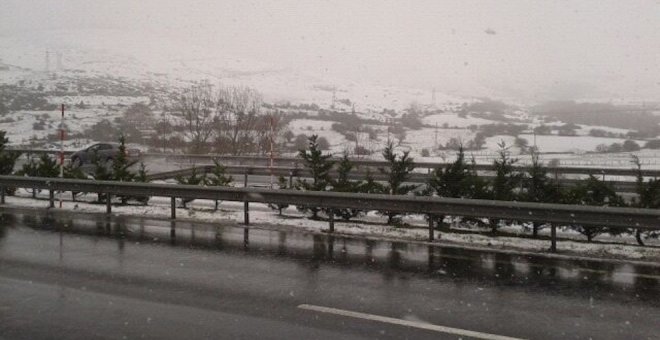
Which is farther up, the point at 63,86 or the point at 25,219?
the point at 63,86

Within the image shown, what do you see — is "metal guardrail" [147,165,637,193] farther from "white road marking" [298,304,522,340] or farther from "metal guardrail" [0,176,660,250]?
"white road marking" [298,304,522,340]

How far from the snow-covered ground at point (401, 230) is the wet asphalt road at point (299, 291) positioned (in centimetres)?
90

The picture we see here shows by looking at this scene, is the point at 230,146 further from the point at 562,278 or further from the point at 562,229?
the point at 562,278

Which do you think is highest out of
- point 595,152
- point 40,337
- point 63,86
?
point 63,86

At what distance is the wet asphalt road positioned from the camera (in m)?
5.72

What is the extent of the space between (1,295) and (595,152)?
30.3m

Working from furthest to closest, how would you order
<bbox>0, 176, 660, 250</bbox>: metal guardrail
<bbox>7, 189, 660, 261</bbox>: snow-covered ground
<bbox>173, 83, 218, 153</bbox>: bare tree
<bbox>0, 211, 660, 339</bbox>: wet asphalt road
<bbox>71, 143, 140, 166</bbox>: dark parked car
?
<bbox>173, 83, 218, 153</bbox>: bare tree → <bbox>71, 143, 140, 166</bbox>: dark parked car → <bbox>7, 189, 660, 261</bbox>: snow-covered ground → <bbox>0, 176, 660, 250</bbox>: metal guardrail → <bbox>0, 211, 660, 339</bbox>: wet asphalt road

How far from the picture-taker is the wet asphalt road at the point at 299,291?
18.8ft

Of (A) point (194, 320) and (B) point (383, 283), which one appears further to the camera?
(B) point (383, 283)

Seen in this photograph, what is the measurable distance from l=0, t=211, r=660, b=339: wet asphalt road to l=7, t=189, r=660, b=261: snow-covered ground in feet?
2.96

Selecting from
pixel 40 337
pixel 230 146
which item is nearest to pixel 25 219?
pixel 40 337

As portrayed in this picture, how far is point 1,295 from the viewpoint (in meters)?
6.88

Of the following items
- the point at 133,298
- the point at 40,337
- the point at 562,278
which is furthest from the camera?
the point at 562,278

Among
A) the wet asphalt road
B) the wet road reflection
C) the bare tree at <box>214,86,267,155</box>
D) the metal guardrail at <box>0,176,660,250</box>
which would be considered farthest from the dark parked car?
the wet asphalt road
